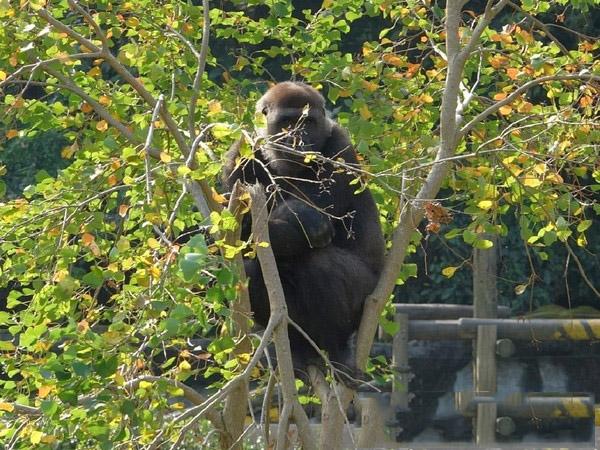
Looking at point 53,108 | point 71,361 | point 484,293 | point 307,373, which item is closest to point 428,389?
point 484,293

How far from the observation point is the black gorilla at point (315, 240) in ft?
13.8

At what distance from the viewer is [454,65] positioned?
11.8 feet

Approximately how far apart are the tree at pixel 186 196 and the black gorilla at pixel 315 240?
0.14 metres

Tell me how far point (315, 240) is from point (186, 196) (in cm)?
58

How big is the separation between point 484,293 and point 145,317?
208 inches

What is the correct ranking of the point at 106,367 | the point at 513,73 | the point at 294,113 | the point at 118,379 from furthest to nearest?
the point at 294,113
the point at 513,73
the point at 118,379
the point at 106,367

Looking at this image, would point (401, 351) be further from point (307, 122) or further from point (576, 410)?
point (307, 122)

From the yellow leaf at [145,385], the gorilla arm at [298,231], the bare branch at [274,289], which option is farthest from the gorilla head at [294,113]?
the yellow leaf at [145,385]

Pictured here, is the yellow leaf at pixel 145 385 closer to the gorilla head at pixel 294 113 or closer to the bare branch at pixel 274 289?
the bare branch at pixel 274 289

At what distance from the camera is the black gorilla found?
4211 millimetres

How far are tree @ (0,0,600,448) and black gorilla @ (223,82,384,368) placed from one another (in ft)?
0.45

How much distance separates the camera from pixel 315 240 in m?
4.25

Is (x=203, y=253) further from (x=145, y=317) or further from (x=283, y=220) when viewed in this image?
(x=283, y=220)

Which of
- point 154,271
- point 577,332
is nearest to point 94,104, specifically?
point 154,271
